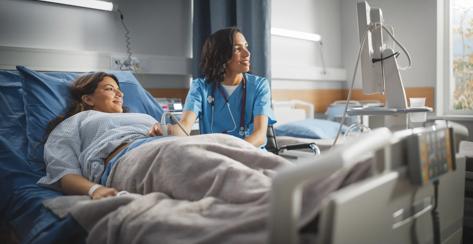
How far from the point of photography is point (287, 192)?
0.74m

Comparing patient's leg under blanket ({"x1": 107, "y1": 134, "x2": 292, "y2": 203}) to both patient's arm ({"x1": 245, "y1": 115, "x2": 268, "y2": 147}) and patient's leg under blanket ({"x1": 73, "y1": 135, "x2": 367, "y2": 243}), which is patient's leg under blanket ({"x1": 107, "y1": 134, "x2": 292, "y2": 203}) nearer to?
patient's leg under blanket ({"x1": 73, "y1": 135, "x2": 367, "y2": 243})

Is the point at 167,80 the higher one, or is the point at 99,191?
the point at 167,80

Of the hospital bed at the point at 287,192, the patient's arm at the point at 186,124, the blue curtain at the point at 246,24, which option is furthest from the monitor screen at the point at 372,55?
the blue curtain at the point at 246,24

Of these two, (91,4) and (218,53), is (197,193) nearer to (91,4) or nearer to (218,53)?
→ (218,53)

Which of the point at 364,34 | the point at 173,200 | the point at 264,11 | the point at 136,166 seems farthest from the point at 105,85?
the point at 264,11

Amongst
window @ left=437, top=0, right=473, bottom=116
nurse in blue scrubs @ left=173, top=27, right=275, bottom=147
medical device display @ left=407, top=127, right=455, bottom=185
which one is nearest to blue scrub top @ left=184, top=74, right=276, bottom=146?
nurse in blue scrubs @ left=173, top=27, right=275, bottom=147

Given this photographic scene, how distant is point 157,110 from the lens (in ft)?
7.78

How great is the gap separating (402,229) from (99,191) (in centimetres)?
94

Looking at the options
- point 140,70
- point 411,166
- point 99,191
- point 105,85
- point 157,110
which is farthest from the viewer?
point 140,70

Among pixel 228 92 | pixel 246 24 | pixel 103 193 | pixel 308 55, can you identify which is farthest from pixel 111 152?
A: pixel 308 55

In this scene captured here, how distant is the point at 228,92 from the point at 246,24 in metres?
1.08

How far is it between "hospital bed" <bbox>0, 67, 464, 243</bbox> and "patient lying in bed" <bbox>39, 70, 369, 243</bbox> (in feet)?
0.21

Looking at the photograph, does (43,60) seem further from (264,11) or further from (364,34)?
(364,34)

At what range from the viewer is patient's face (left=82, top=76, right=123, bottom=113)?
2057 millimetres
